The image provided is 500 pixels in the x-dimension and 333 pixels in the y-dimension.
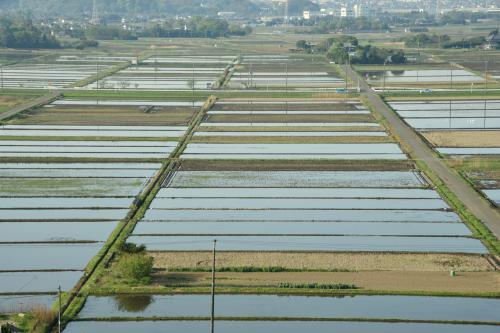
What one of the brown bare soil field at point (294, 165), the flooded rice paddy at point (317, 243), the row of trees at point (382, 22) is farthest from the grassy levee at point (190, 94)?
the row of trees at point (382, 22)

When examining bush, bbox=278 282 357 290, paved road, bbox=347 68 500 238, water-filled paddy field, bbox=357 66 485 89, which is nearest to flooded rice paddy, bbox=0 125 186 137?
paved road, bbox=347 68 500 238

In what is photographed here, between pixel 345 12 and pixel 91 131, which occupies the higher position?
pixel 91 131

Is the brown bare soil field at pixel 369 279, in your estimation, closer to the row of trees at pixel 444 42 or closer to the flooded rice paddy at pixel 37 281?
the flooded rice paddy at pixel 37 281

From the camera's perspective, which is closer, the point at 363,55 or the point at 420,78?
the point at 420,78

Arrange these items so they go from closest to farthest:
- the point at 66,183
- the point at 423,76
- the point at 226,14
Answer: the point at 66,183
the point at 423,76
the point at 226,14

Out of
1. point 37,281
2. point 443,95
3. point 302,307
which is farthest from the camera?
point 443,95

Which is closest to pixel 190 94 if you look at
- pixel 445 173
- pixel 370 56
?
pixel 370 56

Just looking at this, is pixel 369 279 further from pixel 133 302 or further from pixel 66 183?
pixel 66 183
